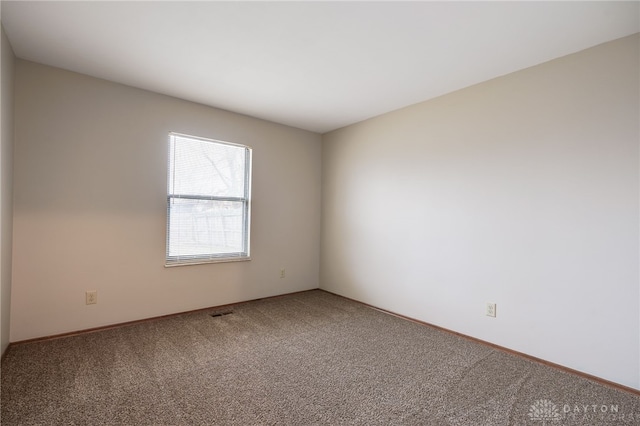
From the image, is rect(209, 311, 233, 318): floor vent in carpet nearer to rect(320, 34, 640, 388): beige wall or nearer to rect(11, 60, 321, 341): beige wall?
rect(11, 60, 321, 341): beige wall

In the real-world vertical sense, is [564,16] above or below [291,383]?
above

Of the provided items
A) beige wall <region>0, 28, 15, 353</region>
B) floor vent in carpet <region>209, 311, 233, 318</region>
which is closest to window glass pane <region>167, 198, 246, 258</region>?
floor vent in carpet <region>209, 311, 233, 318</region>

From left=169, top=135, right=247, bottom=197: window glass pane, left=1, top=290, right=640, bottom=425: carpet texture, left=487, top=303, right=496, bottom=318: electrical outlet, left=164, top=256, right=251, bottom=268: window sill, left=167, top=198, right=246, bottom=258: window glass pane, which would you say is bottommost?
left=1, top=290, right=640, bottom=425: carpet texture

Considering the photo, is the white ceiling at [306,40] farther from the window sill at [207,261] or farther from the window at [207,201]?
the window sill at [207,261]

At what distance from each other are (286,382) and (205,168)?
2.53 meters

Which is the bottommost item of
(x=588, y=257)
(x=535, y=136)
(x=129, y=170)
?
(x=588, y=257)

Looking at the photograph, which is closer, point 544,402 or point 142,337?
point 544,402

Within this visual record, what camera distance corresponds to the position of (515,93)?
257 cm

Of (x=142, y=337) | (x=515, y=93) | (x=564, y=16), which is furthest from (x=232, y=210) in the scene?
(x=564, y=16)

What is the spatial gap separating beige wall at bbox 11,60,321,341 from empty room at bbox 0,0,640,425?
19 millimetres

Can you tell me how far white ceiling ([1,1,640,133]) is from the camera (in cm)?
185

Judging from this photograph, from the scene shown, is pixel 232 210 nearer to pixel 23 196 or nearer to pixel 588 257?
pixel 23 196

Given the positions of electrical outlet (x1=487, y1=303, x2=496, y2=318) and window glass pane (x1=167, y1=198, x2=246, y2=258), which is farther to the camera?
window glass pane (x1=167, y1=198, x2=246, y2=258)

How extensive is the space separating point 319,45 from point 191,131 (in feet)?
6.12
